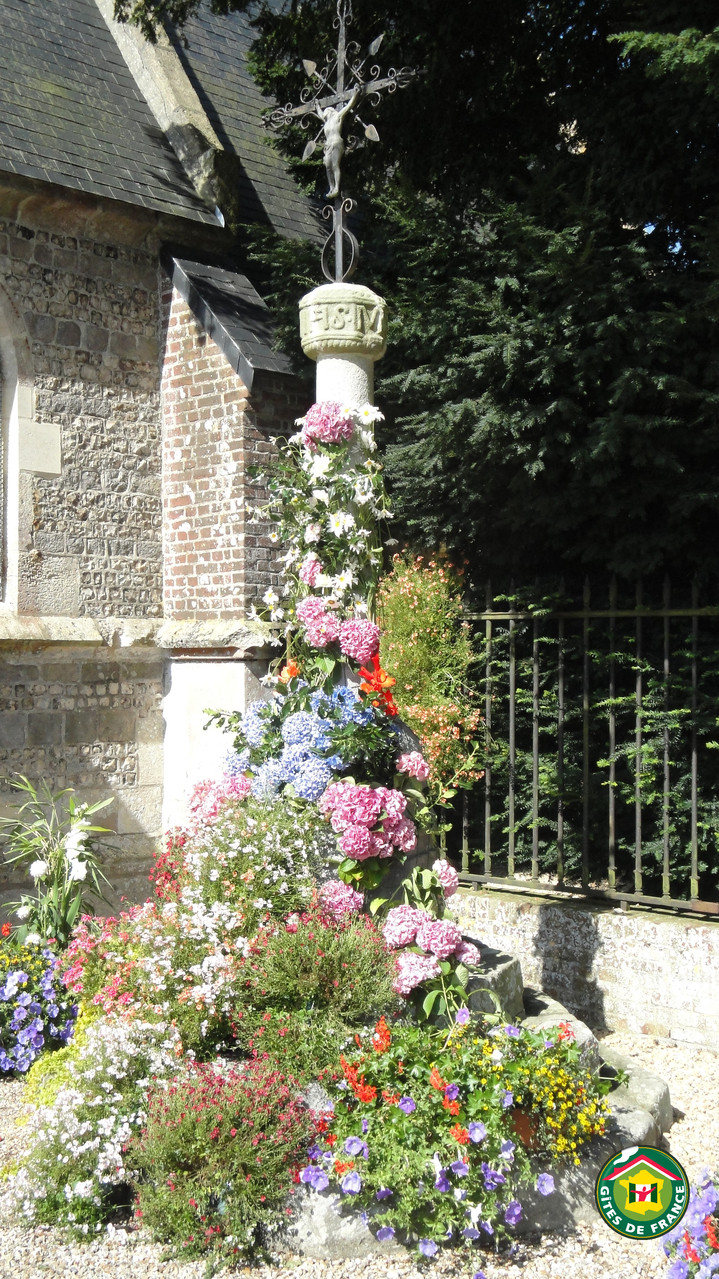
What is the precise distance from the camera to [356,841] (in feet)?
13.3

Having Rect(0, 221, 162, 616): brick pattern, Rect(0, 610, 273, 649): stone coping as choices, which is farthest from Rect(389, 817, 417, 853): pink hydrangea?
Rect(0, 221, 162, 616): brick pattern

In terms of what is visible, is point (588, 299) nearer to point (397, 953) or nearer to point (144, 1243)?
point (397, 953)

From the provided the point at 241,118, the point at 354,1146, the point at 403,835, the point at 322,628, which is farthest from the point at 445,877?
the point at 241,118

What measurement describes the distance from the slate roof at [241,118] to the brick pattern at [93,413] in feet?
5.46

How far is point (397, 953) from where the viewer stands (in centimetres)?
400

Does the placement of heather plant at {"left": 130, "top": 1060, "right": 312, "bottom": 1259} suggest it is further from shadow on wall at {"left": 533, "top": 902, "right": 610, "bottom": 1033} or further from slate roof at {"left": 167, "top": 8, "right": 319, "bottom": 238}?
slate roof at {"left": 167, "top": 8, "right": 319, "bottom": 238}

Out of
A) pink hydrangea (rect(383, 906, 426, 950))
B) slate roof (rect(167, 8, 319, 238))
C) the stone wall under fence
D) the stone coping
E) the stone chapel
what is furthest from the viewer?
slate roof (rect(167, 8, 319, 238))

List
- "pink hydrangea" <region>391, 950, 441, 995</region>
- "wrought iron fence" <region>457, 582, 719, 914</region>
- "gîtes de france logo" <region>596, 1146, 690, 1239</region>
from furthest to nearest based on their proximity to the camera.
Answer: "wrought iron fence" <region>457, 582, 719, 914</region> → "pink hydrangea" <region>391, 950, 441, 995</region> → "gîtes de france logo" <region>596, 1146, 690, 1239</region>

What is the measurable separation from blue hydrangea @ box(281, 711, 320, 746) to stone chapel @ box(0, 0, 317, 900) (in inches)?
100

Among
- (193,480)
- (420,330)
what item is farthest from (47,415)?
(420,330)

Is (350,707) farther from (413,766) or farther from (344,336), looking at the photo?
(344,336)

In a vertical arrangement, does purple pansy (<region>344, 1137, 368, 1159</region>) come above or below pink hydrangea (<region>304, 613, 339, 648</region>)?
below

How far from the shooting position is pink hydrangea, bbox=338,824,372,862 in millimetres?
4066

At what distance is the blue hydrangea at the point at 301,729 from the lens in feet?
14.4
